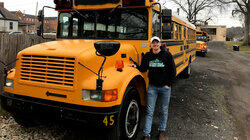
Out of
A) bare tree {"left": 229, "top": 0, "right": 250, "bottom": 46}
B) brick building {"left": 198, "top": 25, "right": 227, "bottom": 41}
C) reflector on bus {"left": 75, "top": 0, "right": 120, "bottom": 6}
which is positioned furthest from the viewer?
brick building {"left": 198, "top": 25, "right": 227, "bottom": 41}

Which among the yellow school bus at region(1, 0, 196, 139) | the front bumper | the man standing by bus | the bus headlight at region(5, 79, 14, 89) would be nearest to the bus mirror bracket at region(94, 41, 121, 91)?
the yellow school bus at region(1, 0, 196, 139)

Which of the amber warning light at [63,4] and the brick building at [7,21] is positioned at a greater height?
the brick building at [7,21]

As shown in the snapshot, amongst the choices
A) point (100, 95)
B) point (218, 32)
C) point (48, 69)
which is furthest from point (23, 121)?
point (218, 32)

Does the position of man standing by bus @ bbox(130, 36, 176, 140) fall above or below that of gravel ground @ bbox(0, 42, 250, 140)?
above

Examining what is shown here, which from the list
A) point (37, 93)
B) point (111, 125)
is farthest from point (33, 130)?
point (111, 125)

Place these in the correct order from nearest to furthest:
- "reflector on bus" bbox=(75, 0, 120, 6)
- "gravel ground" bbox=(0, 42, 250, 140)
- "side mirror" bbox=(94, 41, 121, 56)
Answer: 1. "side mirror" bbox=(94, 41, 121, 56)
2. "gravel ground" bbox=(0, 42, 250, 140)
3. "reflector on bus" bbox=(75, 0, 120, 6)

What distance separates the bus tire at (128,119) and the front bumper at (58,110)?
0.68 feet

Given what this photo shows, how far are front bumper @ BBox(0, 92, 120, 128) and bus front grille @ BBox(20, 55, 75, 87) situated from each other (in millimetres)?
308

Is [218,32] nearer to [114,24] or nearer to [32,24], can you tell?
[32,24]

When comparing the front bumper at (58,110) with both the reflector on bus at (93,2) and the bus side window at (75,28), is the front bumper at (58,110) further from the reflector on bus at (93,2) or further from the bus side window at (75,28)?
the reflector on bus at (93,2)

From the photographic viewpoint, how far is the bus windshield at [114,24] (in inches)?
158

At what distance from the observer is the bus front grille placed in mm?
2809

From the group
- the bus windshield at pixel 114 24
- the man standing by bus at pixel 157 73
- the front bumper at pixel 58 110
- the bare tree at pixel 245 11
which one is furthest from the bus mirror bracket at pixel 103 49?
the bare tree at pixel 245 11

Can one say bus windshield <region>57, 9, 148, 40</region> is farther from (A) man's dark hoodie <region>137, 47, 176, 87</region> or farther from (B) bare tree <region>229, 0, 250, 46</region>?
(B) bare tree <region>229, 0, 250, 46</region>
